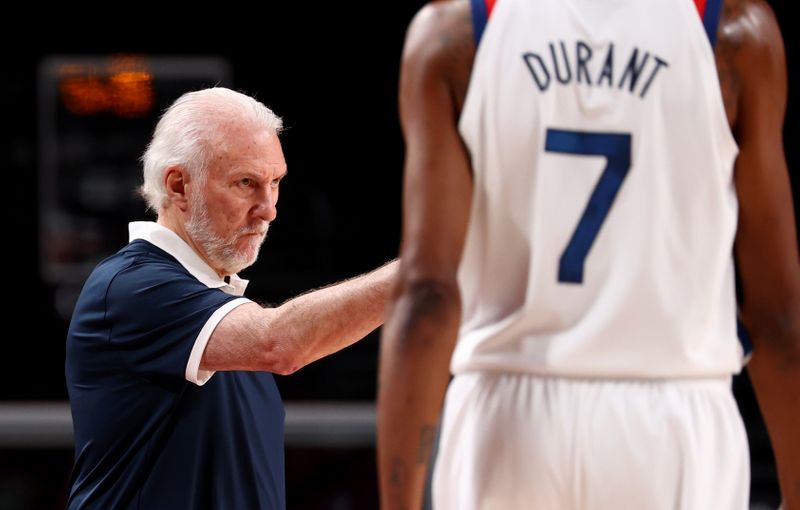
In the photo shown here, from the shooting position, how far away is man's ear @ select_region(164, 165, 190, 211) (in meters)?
2.72

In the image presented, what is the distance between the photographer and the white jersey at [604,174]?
63.0 inches

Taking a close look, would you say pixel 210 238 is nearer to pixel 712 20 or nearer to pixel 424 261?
pixel 424 261

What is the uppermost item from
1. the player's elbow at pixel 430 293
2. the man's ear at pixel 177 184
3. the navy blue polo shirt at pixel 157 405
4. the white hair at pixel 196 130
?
the white hair at pixel 196 130


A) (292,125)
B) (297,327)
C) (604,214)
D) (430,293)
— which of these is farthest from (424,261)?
(292,125)

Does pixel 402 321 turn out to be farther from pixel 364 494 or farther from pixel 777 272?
pixel 364 494

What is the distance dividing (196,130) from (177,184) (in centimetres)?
13

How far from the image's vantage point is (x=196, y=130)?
107 inches

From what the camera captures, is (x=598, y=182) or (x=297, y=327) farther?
(x=297, y=327)

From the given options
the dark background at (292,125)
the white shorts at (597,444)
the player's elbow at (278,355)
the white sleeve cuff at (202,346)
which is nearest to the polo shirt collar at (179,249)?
the white sleeve cuff at (202,346)

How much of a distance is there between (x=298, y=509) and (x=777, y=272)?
3.40 m

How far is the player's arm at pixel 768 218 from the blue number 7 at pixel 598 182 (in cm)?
17

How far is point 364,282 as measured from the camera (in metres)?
2.48

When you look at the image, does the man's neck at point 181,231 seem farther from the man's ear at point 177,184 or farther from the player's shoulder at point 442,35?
the player's shoulder at point 442,35

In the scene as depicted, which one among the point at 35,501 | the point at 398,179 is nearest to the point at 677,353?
the point at 35,501
